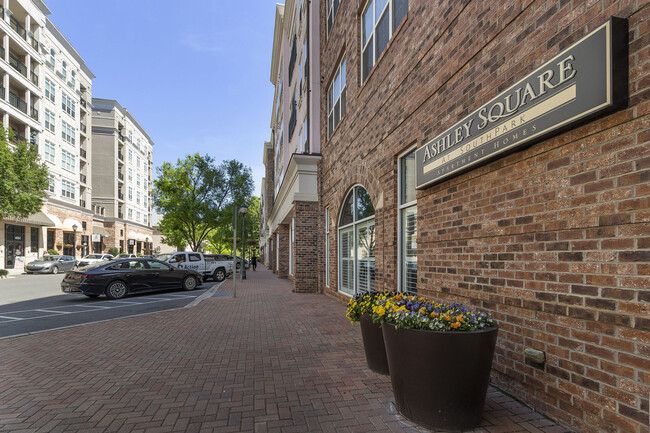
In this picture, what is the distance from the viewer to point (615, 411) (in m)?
2.52

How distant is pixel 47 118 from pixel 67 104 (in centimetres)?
509

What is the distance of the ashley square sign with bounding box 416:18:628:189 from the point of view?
2506mm

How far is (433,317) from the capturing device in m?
3.12

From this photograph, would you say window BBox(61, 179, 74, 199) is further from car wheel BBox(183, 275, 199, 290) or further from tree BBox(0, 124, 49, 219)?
car wheel BBox(183, 275, 199, 290)

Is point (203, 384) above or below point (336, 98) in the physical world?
below

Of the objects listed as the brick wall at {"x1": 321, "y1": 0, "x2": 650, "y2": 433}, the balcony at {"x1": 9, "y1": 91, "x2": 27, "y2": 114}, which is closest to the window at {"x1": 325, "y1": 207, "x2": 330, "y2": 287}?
the brick wall at {"x1": 321, "y1": 0, "x2": 650, "y2": 433}

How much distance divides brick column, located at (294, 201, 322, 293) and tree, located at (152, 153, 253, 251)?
911 inches

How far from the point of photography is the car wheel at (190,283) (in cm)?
1491

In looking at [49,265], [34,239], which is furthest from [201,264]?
[34,239]

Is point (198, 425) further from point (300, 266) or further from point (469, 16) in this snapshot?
point (300, 266)

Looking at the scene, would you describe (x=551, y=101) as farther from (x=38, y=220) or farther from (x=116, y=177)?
(x=116, y=177)

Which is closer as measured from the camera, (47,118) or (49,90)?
(47,118)

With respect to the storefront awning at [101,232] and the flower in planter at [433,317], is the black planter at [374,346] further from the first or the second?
the storefront awning at [101,232]

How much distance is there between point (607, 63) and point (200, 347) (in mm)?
5851
